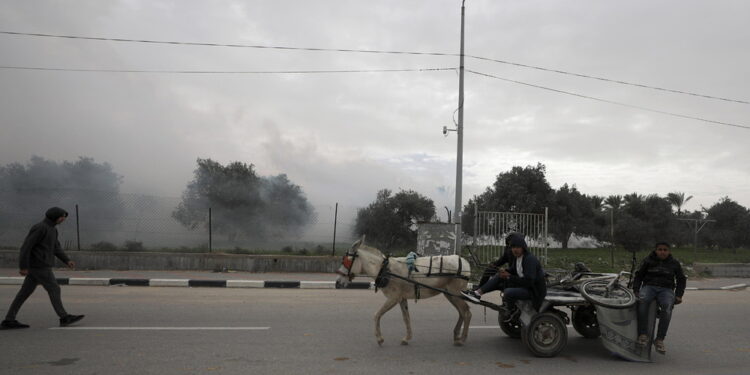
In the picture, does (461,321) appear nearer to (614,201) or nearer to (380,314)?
(380,314)

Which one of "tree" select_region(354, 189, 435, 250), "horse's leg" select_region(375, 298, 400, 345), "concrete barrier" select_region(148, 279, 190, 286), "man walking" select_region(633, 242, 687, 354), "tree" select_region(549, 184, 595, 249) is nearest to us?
"man walking" select_region(633, 242, 687, 354)

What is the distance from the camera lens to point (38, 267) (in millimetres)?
6504

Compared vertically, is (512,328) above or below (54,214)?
below

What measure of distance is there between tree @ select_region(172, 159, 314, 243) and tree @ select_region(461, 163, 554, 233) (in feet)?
53.8

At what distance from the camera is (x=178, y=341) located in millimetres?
5840

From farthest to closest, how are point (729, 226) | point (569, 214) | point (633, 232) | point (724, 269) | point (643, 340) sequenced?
point (729, 226) < point (569, 214) < point (633, 232) < point (724, 269) < point (643, 340)

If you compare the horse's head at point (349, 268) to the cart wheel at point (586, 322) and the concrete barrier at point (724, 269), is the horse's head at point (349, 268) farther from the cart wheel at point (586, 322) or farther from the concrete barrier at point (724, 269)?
the concrete barrier at point (724, 269)

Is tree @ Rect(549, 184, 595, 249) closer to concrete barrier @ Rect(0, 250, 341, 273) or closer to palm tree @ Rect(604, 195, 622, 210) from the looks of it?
palm tree @ Rect(604, 195, 622, 210)

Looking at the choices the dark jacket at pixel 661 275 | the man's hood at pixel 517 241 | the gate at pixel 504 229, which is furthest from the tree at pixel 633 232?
the man's hood at pixel 517 241

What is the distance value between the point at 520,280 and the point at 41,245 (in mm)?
6727

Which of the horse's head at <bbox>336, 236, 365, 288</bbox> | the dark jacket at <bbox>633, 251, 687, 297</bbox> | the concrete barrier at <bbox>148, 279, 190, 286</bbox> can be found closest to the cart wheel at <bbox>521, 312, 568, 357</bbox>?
the dark jacket at <bbox>633, 251, 687, 297</bbox>

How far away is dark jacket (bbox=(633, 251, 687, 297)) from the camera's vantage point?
5.57 metres

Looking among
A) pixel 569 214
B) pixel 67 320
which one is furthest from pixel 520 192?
pixel 67 320

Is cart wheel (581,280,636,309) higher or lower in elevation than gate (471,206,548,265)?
lower
